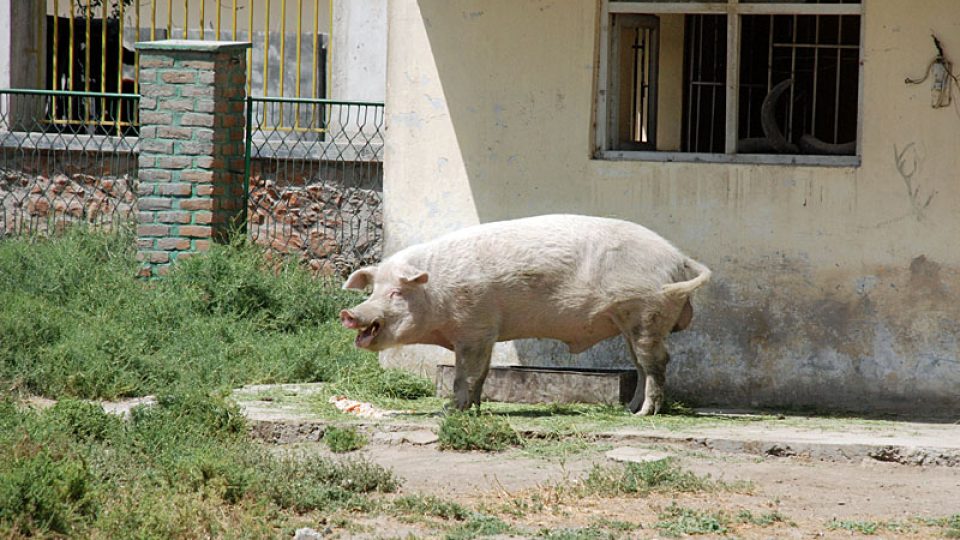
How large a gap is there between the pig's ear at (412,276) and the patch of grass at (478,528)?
2.37 metres

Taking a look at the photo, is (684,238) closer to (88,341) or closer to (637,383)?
(637,383)

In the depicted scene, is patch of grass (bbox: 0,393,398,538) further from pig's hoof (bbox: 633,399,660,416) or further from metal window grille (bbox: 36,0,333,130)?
metal window grille (bbox: 36,0,333,130)

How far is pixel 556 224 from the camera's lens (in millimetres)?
8719

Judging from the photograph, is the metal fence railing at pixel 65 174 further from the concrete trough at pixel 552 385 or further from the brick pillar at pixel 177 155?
the concrete trough at pixel 552 385

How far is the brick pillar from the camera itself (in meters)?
11.2

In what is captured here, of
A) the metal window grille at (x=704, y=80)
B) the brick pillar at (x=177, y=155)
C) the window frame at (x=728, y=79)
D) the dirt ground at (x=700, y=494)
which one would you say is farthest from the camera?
the metal window grille at (x=704, y=80)

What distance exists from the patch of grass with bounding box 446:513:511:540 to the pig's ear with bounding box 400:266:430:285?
2366mm

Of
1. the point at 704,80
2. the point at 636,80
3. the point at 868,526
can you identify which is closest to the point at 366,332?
the point at 868,526

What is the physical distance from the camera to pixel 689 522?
6.08m

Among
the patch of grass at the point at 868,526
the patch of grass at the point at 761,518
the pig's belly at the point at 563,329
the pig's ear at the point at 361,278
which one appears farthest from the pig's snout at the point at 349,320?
the patch of grass at the point at 868,526

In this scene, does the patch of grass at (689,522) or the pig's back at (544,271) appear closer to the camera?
the patch of grass at (689,522)

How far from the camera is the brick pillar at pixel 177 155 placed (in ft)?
36.8

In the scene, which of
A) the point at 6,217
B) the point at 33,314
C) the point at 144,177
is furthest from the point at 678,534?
the point at 6,217

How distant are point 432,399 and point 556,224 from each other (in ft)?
4.72
